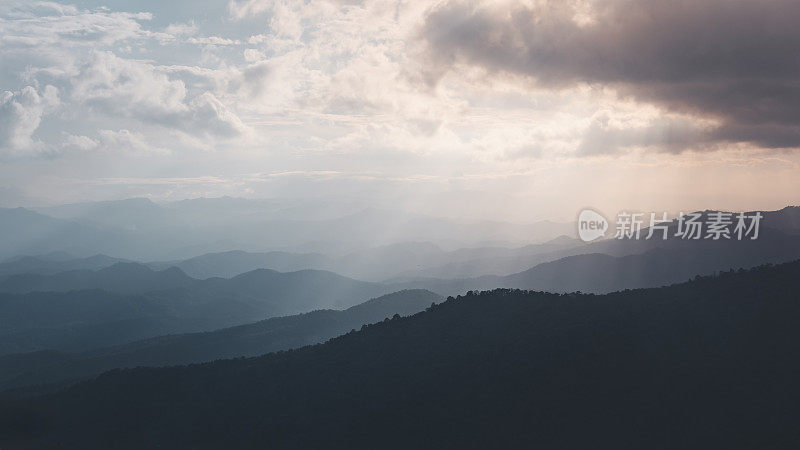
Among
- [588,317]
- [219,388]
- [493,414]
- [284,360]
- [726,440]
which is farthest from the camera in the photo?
[284,360]

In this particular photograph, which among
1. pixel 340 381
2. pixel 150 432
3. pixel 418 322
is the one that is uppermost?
pixel 418 322

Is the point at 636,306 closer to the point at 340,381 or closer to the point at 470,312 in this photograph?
the point at 470,312

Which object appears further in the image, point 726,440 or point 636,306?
point 636,306

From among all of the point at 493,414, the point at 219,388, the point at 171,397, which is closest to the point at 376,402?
the point at 493,414

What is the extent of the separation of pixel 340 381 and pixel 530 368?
3582 centimetres

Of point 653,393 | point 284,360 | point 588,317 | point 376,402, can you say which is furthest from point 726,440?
point 284,360

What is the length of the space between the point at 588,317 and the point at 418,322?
3677 centimetres

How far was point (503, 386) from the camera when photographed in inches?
3324

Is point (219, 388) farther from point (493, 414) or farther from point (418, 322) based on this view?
point (493, 414)

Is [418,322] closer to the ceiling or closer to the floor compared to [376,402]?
closer to the ceiling

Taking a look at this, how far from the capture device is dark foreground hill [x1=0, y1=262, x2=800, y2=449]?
227ft

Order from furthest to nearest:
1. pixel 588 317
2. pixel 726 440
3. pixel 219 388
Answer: pixel 219 388
pixel 588 317
pixel 726 440

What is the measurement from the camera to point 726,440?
204ft

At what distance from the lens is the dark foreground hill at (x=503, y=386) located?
6931cm
